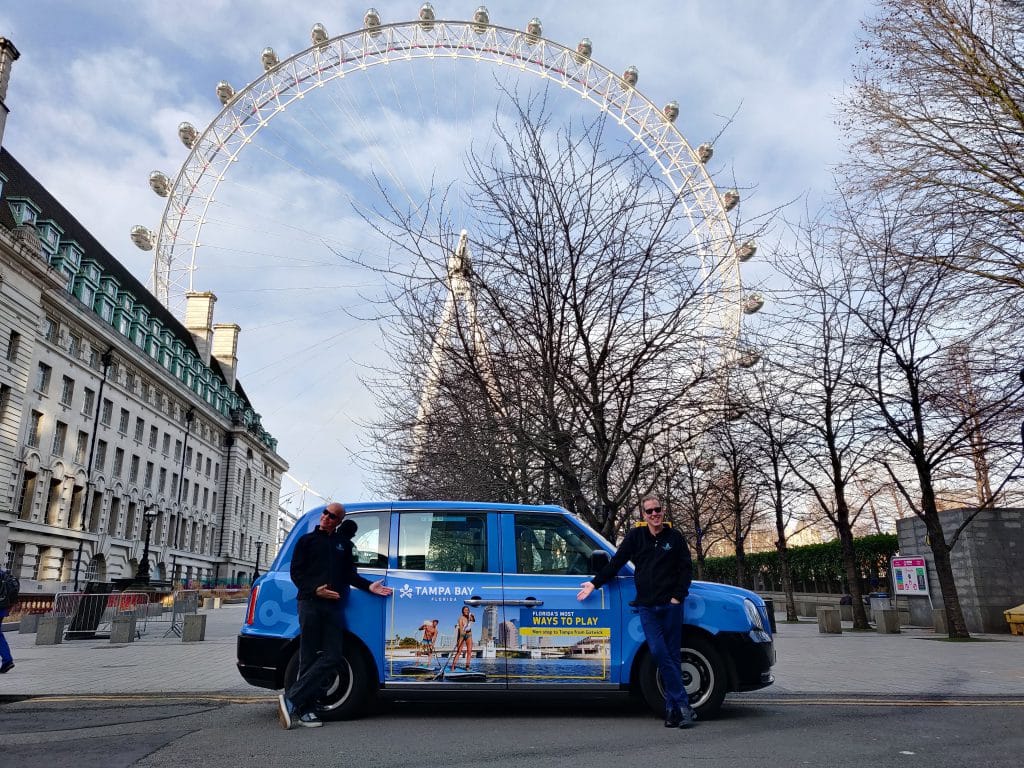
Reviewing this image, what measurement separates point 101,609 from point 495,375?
15.1 meters

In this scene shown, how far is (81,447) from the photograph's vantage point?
47.4 m

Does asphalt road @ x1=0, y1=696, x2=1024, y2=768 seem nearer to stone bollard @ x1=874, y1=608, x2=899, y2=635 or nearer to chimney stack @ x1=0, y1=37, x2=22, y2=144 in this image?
stone bollard @ x1=874, y1=608, x2=899, y2=635

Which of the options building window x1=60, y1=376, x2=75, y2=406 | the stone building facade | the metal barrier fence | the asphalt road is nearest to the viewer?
the asphalt road

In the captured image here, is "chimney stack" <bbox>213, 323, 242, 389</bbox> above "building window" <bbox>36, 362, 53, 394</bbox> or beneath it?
above

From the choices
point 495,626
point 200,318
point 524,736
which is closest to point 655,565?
point 495,626

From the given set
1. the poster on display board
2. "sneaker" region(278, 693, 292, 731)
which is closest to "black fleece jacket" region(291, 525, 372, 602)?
"sneaker" region(278, 693, 292, 731)

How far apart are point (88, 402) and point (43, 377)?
5.47m

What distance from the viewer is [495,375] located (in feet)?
38.8

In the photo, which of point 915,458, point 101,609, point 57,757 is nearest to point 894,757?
point 57,757

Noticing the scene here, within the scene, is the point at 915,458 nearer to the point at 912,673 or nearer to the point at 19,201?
the point at 912,673

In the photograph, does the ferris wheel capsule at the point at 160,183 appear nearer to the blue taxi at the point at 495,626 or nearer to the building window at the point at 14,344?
the building window at the point at 14,344

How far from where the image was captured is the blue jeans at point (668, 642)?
6.11 metres

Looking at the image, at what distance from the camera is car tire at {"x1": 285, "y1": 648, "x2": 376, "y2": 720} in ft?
21.2

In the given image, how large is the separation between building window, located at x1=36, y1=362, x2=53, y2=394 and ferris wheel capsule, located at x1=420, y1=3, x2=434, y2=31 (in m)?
26.9
